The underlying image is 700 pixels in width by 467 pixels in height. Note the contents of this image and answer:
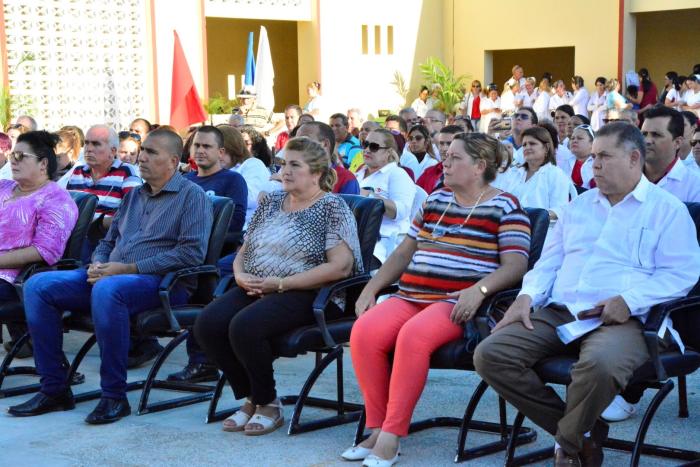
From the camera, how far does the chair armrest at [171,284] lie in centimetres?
527

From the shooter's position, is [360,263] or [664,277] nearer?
[664,277]

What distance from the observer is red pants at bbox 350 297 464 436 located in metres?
4.31

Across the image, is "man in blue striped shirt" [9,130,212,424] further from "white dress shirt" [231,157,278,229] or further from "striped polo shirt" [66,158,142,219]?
"white dress shirt" [231,157,278,229]

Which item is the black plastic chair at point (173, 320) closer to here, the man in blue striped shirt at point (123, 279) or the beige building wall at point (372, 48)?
the man in blue striped shirt at point (123, 279)

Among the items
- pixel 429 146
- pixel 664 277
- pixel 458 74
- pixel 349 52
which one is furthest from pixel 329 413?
pixel 458 74

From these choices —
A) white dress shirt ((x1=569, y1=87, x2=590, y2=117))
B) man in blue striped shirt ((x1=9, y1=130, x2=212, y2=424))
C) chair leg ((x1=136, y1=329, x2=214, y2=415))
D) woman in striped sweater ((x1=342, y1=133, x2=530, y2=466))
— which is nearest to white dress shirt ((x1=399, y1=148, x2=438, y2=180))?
man in blue striped shirt ((x1=9, y1=130, x2=212, y2=424))

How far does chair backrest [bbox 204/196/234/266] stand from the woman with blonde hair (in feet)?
4.00

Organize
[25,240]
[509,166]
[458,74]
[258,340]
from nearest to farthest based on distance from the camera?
[258,340], [25,240], [509,166], [458,74]

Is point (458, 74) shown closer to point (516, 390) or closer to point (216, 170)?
point (216, 170)

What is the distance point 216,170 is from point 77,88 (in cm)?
1383

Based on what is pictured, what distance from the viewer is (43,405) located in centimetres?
538

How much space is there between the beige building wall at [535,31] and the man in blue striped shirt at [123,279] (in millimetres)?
20145

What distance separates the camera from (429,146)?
9469 millimetres

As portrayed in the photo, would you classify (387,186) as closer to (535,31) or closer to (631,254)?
(631,254)
